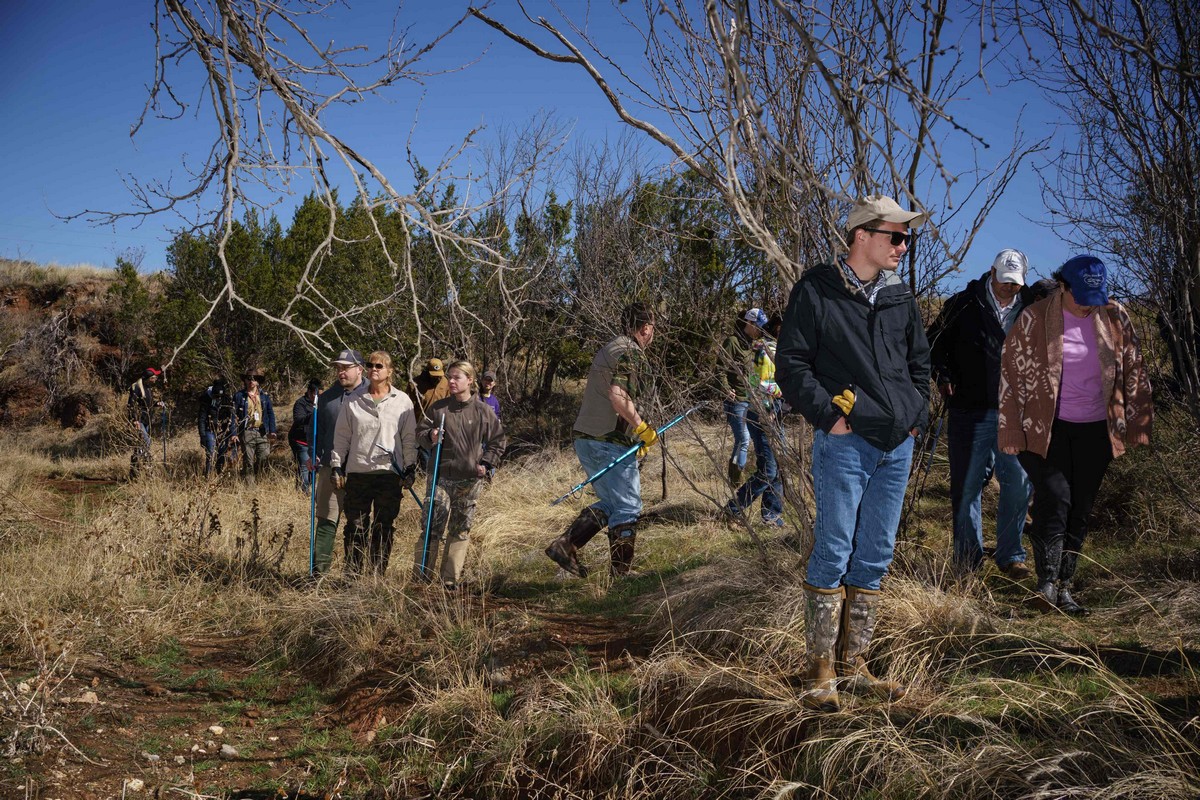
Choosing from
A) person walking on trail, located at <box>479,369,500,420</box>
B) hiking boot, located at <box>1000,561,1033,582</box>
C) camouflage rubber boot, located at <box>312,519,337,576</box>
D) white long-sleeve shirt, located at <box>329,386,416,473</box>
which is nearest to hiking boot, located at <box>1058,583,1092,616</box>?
hiking boot, located at <box>1000,561,1033,582</box>

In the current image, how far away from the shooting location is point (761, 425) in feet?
15.1

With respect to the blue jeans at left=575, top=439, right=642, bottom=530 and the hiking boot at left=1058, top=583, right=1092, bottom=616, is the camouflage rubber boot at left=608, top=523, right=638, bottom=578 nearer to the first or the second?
the blue jeans at left=575, top=439, right=642, bottom=530

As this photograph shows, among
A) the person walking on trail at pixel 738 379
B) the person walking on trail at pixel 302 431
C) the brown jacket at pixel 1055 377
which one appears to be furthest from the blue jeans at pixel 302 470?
the brown jacket at pixel 1055 377

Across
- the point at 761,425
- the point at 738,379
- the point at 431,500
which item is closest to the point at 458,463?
the point at 431,500

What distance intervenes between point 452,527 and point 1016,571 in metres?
3.68

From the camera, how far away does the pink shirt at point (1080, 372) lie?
176 inches

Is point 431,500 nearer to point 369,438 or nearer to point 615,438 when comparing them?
point 369,438

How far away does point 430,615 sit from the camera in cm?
520

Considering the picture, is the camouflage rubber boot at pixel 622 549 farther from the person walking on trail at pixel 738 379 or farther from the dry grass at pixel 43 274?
the dry grass at pixel 43 274

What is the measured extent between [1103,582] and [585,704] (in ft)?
9.77

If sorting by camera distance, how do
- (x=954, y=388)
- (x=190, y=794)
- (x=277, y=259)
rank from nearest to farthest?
(x=190, y=794), (x=954, y=388), (x=277, y=259)

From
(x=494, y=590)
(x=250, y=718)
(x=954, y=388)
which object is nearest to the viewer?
(x=250, y=718)

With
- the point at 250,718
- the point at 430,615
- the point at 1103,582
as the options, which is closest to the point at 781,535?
the point at 1103,582

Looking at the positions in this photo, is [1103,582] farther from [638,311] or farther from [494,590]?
[494,590]
